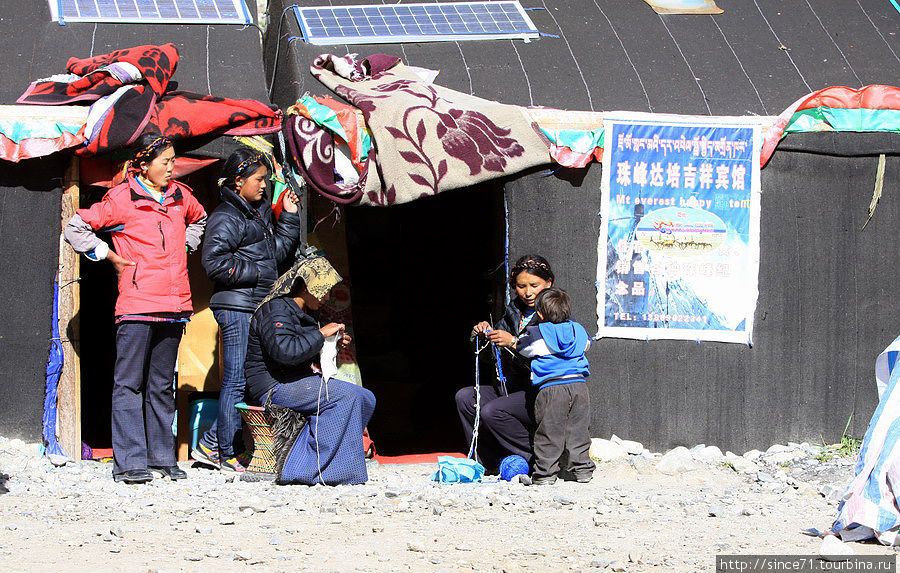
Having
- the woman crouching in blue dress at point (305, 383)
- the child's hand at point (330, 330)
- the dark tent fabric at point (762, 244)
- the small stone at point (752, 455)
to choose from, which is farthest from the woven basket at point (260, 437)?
the small stone at point (752, 455)

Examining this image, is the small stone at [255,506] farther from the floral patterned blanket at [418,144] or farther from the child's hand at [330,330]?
the floral patterned blanket at [418,144]

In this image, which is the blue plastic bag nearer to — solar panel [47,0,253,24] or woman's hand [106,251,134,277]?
Answer: woman's hand [106,251,134,277]

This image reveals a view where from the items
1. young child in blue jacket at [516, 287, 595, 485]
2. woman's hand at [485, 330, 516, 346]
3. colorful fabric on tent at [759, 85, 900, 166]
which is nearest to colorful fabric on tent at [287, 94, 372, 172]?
woman's hand at [485, 330, 516, 346]

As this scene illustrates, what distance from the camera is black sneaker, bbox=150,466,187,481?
5828 millimetres

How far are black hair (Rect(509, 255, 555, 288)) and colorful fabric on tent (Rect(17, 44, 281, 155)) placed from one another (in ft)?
5.22

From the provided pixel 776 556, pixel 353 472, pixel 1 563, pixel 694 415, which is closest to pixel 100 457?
pixel 353 472

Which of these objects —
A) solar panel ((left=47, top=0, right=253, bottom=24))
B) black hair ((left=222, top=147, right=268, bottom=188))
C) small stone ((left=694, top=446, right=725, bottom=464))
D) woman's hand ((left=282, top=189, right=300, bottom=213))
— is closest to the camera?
black hair ((left=222, top=147, right=268, bottom=188))

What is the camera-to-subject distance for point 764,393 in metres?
6.79

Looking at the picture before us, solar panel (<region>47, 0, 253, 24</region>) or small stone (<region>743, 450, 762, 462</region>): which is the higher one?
solar panel (<region>47, 0, 253, 24</region>)

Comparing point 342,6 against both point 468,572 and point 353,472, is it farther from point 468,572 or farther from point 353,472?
point 468,572

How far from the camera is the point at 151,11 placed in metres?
7.26

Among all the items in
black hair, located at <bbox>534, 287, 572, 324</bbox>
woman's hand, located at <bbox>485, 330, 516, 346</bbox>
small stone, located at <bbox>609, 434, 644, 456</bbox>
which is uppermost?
black hair, located at <bbox>534, 287, 572, 324</bbox>

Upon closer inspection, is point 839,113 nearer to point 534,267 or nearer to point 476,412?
point 534,267

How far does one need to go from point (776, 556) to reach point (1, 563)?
A: 9.52 ft
